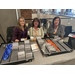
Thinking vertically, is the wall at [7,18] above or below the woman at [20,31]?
above

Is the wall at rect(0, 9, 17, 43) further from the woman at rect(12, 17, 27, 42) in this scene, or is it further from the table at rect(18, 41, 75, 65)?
the table at rect(18, 41, 75, 65)

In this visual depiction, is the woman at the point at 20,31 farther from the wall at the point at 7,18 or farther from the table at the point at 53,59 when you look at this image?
the wall at the point at 7,18

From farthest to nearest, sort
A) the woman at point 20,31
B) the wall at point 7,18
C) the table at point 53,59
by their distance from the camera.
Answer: the wall at point 7,18, the woman at point 20,31, the table at point 53,59

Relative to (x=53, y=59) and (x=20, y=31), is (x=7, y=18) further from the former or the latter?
(x=53, y=59)

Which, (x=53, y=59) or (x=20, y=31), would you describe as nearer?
(x=53, y=59)

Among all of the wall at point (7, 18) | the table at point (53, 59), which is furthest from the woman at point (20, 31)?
the wall at point (7, 18)

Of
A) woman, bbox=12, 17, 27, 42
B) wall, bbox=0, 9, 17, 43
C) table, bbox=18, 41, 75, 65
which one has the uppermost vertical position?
wall, bbox=0, 9, 17, 43

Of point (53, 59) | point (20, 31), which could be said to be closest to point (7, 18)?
point (20, 31)

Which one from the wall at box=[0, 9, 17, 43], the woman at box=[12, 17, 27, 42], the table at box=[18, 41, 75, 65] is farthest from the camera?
the wall at box=[0, 9, 17, 43]

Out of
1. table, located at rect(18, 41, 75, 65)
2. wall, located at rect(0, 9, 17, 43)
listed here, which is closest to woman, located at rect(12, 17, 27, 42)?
table, located at rect(18, 41, 75, 65)

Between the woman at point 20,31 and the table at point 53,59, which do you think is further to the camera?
the woman at point 20,31

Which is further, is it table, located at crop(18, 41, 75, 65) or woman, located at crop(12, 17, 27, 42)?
woman, located at crop(12, 17, 27, 42)

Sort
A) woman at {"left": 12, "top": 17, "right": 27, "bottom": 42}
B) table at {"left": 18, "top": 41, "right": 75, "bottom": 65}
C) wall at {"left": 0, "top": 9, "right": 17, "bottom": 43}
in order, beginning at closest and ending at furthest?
table at {"left": 18, "top": 41, "right": 75, "bottom": 65} < woman at {"left": 12, "top": 17, "right": 27, "bottom": 42} < wall at {"left": 0, "top": 9, "right": 17, "bottom": 43}
